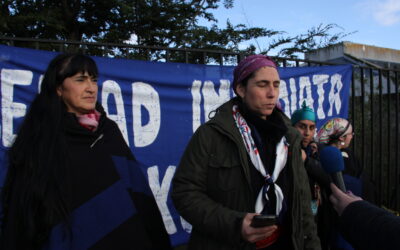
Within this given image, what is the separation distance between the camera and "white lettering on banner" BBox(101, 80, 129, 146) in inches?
127

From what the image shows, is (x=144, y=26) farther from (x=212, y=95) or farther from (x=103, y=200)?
(x=103, y=200)

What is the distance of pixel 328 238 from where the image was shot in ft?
9.20

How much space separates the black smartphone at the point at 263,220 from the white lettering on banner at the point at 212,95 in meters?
2.35

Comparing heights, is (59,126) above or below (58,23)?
below

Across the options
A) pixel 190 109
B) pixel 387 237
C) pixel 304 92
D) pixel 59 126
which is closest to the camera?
pixel 387 237

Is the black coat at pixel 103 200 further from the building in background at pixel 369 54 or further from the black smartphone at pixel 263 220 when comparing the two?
the building in background at pixel 369 54

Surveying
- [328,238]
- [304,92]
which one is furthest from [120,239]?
[304,92]

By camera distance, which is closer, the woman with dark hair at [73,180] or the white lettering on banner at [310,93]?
the woman with dark hair at [73,180]

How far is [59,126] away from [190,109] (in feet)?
6.67

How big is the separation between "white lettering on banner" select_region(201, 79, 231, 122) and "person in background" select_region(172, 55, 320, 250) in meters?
1.74

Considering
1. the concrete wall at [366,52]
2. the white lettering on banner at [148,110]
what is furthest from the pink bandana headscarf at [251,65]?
the concrete wall at [366,52]

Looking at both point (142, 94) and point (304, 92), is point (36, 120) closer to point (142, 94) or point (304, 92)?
point (142, 94)

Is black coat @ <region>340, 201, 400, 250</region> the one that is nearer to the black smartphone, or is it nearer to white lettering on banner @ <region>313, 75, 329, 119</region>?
the black smartphone

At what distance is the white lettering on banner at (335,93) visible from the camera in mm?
4730
